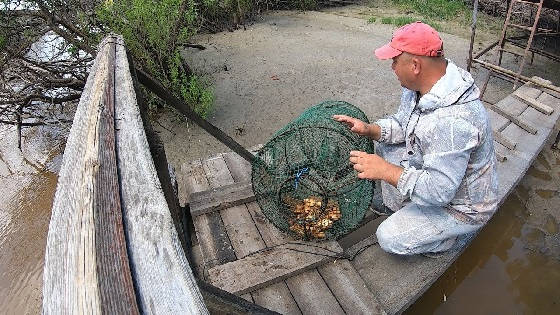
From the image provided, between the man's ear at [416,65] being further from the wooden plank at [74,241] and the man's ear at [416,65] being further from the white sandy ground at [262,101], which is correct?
the white sandy ground at [262,101]

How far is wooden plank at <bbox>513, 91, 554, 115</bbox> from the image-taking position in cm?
495

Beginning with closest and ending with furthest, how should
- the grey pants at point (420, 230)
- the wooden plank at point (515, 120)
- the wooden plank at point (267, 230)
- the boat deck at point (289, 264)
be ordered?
the boat deck at point (289, 264) < the grey pants at point (420, 230) < the wooden plank at point (267, 230) < the wooden plank at point (515, 120)

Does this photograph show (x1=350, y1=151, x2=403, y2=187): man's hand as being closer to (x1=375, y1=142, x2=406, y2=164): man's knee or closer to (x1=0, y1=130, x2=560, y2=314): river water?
(x1=375, y1=142, x2=406, y2=164): man's knee

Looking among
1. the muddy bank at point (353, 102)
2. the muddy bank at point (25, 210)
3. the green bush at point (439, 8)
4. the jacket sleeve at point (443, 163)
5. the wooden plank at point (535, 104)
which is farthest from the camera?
the green bush at point (439, 8)

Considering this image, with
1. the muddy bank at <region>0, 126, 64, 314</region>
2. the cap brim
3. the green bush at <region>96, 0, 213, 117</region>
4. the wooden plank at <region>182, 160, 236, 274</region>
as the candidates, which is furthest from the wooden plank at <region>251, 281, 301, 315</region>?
the green bush at <region>96, 0, 213, 117</region>

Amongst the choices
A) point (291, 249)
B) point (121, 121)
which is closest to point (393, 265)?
point (291, 249)

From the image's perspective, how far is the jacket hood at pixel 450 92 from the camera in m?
2.38

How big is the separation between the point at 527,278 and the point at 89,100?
3.82 metres

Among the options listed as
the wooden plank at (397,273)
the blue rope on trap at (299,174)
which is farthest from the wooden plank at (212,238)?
the wooden plank at (397,273)

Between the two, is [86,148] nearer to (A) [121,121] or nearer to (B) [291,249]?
(A) [121,121]

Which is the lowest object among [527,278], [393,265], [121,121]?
[527,278]

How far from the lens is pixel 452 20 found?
10.4m

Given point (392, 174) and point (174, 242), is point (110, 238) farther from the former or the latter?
point (392, 174)

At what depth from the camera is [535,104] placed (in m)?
5.07
